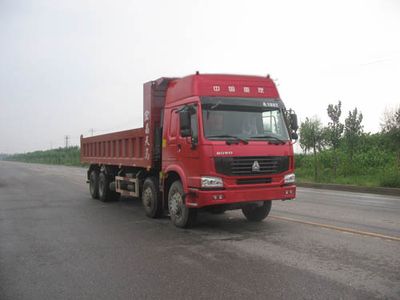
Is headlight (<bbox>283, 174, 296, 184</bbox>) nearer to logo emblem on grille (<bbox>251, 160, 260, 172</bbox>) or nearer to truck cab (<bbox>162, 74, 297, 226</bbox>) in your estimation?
truck cab (<bbox>162, 74, 297, 226</bbox>)

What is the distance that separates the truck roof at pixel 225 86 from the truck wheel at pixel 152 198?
2.06 meters

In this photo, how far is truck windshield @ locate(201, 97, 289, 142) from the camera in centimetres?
852

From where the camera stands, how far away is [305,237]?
25.9ft

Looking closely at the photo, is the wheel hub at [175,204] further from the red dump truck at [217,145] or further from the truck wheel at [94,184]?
the truck wheel at [94,184]

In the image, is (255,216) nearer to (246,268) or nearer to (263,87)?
(263,87)

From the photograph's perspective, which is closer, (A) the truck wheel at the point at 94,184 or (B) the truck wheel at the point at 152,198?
(B) the truck wheel at the point at 152,198

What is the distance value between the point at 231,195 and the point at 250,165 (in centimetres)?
65

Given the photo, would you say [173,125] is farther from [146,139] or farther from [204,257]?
[204,257]

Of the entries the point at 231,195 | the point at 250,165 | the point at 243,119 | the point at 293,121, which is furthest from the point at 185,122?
the point at 293,121

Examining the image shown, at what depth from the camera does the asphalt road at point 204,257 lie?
5117 millimetres

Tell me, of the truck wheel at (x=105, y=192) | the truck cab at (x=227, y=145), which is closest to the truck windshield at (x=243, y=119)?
the truck cab at (x=227, y=145)

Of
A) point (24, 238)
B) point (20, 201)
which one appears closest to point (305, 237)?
point (24, 238)

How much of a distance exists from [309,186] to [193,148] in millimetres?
15031

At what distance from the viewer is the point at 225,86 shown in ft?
29.4
